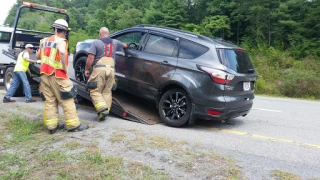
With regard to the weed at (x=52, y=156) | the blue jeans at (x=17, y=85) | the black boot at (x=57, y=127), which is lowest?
the black boot at (x=57, y=127)

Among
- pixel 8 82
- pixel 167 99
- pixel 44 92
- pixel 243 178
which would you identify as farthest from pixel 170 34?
pixel 8 82

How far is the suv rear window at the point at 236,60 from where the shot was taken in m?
5.66

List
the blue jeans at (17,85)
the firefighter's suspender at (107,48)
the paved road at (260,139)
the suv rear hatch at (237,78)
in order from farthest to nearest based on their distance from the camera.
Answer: the blue jeans at (17,85), the firefighter's suspender at (107,48), the suv rear hatch at (237,78), the paved road at (260,139)

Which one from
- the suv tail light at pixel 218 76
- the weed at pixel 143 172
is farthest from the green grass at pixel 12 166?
the suv tail light at pixel 218 76

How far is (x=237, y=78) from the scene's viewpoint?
568 cm

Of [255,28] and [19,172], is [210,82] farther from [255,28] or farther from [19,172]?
[255,28]

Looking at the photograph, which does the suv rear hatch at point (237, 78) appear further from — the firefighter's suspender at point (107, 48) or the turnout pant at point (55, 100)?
the turnout pant at point (55, 100)

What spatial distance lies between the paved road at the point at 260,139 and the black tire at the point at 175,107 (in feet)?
0.53

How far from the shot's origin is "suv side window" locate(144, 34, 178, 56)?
614 centimetres

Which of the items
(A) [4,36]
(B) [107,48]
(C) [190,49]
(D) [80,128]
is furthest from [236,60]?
(A) [4,36]

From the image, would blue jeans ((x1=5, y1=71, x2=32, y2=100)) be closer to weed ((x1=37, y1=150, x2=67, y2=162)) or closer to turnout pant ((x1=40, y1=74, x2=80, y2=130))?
turnout pant ((x1=40, y1=74, x2=80, y2=130))

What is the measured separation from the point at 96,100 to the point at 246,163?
10.5ft

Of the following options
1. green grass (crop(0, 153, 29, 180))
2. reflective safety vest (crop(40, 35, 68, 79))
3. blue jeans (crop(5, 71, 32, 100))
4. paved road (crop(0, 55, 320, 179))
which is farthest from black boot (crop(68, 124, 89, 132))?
blue jeans (crop(5, 71, 32, 100))

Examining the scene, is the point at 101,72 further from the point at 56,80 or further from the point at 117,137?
the point at 117,137
